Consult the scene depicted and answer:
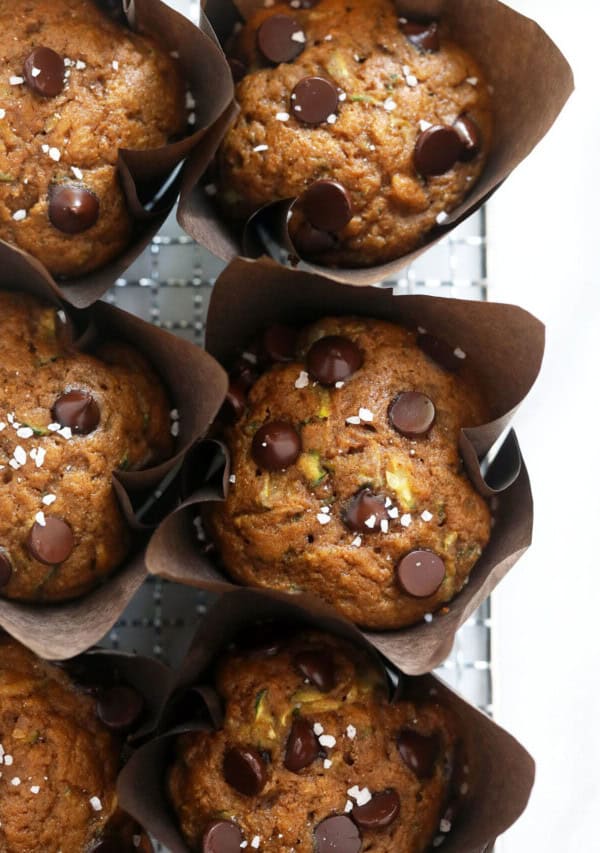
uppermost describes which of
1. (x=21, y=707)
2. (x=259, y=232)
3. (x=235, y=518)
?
(x=259, y=232)

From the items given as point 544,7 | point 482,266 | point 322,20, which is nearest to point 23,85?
point 322,20

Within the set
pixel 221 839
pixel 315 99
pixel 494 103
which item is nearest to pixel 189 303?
pixel 315 99

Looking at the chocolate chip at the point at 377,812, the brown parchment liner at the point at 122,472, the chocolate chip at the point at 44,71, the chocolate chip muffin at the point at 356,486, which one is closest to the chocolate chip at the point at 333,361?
the chocolate chip muffin at the point at 356,486

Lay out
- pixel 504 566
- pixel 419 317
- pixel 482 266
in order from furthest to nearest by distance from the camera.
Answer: pixel 482 266
pixel 419 317
pixel 504 566

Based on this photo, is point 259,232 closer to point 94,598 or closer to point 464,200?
point 464,200

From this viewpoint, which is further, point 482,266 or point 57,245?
point 482,266

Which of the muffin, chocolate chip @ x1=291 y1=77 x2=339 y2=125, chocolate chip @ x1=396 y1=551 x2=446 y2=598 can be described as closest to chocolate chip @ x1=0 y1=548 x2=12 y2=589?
the muffin

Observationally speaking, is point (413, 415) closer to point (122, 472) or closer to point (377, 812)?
point (122, 472)
